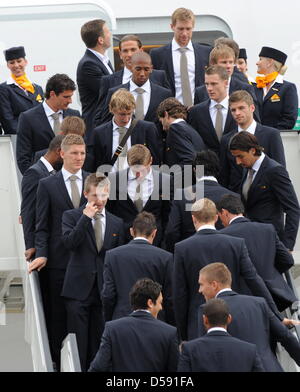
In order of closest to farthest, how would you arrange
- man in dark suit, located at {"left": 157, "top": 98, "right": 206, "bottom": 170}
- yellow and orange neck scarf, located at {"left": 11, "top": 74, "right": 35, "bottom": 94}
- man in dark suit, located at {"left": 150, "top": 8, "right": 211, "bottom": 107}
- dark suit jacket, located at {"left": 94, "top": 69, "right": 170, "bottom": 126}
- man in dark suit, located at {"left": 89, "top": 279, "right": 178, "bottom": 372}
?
man in dark suit, located at {"left": 89, "top": 279, "right": 178, "bottom": 372} → man in dark suit, located at {"left": 157, "top": 98, "right": 206, "bottom": 170} → dark suit jacket, located at {"left": 94, "top": 69, "right": 170, "bottom": 126} → man in dark suit, located at {"left": 150, "top": 8, "right": 211, "bottom": 107} → yellow and orange neck scarf, located at {"left": 11, "top": 74, "right": 35, "bottom": 94}

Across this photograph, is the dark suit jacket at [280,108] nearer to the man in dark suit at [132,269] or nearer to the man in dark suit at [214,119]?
the man in dark suit at [214,119]

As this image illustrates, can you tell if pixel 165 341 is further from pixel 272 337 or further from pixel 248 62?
pixel 248 62

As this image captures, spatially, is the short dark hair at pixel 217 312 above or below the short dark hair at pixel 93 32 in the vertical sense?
below

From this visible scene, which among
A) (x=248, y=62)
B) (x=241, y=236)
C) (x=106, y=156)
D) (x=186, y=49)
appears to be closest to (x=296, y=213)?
(x=241, y=236)

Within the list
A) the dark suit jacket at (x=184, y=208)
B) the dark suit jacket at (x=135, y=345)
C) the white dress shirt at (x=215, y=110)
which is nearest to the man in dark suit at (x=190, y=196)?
the dark suit jacket at (x=184, y=208)

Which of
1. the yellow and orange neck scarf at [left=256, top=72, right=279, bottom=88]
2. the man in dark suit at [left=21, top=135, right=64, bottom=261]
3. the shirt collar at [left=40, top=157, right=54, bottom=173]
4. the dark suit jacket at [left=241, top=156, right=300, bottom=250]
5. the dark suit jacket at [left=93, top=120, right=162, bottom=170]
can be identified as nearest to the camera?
the dark suit jacket at [left=241, top=156, right=300, bottom=250]

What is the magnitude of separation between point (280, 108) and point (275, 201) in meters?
2.52

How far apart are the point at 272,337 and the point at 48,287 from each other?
7.60 feet

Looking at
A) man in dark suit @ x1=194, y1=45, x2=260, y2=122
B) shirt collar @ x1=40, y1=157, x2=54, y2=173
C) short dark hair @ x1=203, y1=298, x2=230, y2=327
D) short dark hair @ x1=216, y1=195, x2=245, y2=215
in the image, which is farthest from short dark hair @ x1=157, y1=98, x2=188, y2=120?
short dark hair @ x1=203, y1=298, x2=230, y2=327

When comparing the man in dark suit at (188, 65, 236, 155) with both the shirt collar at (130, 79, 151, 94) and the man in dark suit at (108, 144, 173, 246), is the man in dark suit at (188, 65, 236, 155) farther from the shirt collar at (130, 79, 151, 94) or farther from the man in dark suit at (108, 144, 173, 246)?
the man in dark suit at (108, 144, 173, 246)

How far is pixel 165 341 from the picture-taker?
8570 mm

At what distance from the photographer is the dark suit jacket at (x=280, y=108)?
12734mm

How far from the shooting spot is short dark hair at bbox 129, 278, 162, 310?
28.1 ft

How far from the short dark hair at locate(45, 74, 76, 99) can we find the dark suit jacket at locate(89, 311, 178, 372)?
3.41 m
